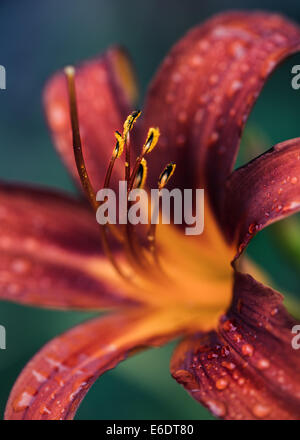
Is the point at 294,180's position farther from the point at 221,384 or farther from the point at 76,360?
the point at 76,360

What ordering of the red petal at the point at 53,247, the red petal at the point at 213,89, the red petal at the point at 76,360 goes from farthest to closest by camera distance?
the red petal at the point at 53,247, the red petal at the point at 213,89, the red petal at the point at 76,360

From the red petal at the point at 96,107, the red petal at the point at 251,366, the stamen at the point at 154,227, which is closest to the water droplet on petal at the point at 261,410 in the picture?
the red petal at the point at 251,366

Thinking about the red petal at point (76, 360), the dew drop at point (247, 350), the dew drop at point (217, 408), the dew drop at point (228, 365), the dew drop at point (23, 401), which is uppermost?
the dew drop at point (247, 350)

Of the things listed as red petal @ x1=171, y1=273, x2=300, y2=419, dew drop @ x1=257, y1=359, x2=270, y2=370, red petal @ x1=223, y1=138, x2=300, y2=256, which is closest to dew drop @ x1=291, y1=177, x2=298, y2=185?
red petal @ x1=223, y1=138, x2=300, y2=256

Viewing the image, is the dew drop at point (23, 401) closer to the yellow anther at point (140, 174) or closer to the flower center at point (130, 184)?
the flower center at point (130, 184)

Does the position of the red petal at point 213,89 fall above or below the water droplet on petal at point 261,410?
above


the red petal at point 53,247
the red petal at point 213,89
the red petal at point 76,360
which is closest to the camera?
the red petal at point 76,360

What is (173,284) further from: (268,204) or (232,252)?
(268,204)

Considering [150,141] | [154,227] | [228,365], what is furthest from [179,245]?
[228,365]
